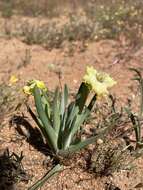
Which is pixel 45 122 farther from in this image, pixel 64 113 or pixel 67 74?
pixel 67 74

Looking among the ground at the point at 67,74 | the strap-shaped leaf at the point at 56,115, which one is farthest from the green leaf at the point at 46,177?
the strap-shaped leaf at the point at 56,115

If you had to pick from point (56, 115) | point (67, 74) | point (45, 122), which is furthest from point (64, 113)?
point (67, 74)

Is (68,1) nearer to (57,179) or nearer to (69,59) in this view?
(69,59)

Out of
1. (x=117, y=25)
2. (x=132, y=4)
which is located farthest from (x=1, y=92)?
(x=132, y=4)

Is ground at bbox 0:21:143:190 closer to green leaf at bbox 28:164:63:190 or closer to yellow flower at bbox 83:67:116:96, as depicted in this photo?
green leaf at bbox 28:164:63:190

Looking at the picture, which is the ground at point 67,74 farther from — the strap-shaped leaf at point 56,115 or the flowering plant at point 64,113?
the strap-shaped leaf at point 56,115

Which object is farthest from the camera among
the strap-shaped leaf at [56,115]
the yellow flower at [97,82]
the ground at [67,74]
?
the ground at [67,74]
